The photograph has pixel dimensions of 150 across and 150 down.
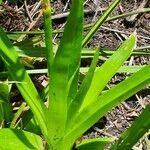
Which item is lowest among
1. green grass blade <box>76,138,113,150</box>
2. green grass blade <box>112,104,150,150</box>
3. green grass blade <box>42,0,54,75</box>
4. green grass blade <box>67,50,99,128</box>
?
green grass blade <box>76,138,113,150</box>

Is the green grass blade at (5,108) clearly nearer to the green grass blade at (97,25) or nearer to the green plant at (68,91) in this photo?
the green plant at (68,91)

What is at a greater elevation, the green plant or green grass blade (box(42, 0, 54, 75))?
green grass blade (box(42, 0, 54, 75))

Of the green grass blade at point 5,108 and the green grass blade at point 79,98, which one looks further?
the green grass blade at point 5,108

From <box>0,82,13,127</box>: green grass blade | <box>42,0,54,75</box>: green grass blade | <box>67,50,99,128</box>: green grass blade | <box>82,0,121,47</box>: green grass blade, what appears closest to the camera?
<box>42,0,54,75</box>: green grass blade

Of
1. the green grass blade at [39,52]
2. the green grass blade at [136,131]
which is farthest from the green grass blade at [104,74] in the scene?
the green grass blade at [39,52]

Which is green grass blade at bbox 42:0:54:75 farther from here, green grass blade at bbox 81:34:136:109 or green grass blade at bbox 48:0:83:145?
green grass blade at bbox 81:34:136:109

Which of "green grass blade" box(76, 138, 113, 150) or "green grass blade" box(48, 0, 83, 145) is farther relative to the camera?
"green grass blade" box(76, 138, 113, 150)

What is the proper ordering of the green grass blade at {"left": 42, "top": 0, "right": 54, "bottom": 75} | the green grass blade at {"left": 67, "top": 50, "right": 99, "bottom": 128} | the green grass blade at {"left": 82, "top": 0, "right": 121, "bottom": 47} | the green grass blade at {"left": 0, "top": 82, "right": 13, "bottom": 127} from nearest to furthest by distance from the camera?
the green grass blade at {"left": 42, "top": 0, "right": 54, "bottom": 75} < the green grass blade at {"left": 67, "top": 50, "right": 99, "bottom": 128} < the green grass blade at {"left": 0, "top": 82, "right": 13, "bottom": 127} < the green grass blade at {"left": 82, "top": 0, "right": 121, "bottom": 47}

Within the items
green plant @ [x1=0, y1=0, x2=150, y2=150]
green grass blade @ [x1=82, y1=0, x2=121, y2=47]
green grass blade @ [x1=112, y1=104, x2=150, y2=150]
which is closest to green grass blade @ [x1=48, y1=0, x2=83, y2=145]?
green plant @ [x1=0, y1=0, x2=150, y2=150]

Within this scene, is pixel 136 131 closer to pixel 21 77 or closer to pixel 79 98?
pixel 79 98
